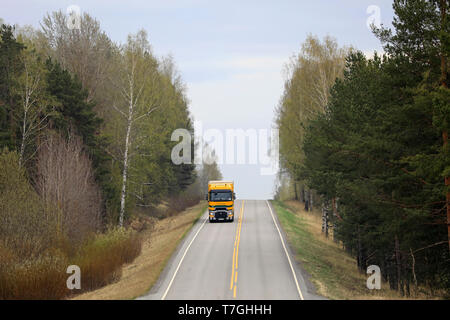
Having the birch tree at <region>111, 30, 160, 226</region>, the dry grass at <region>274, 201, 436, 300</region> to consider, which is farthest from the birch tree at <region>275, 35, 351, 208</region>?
the birch tree at <region>111, 30, 160, 226</region>

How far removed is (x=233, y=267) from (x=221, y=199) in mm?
15909

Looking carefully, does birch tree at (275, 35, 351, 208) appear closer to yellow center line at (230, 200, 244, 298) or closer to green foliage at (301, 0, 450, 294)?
yellow center line at (230, 200, 244, 298)

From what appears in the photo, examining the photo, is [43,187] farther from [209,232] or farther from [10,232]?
[209,232]

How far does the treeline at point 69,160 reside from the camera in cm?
3309

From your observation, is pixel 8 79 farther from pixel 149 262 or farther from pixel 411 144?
pixel 411 144

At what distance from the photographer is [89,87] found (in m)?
56.1

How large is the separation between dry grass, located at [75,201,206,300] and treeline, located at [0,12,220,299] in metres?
1.29

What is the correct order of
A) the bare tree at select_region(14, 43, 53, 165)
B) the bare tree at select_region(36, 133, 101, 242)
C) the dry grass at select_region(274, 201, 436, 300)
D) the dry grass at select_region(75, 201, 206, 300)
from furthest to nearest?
the bare tree at select_region(14, 43, 53, 165) → the bare tree at select_region(36, 133, 101, 242) → the dry grass at select_region(274, 201, 436, 300) → the dry grass at select_region(75, 201, 206, 300)

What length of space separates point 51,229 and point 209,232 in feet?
46.6

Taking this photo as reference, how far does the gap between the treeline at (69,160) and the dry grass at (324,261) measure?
40.7 feet

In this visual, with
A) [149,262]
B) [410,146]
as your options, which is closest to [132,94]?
[149,262]

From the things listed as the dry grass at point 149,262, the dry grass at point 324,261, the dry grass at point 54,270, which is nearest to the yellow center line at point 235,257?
the dry grass at point 324,261

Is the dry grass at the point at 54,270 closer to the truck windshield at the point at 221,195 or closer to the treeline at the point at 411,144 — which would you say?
the truck windshield at the point at 221,195

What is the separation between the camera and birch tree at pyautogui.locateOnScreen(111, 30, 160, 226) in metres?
47.5
